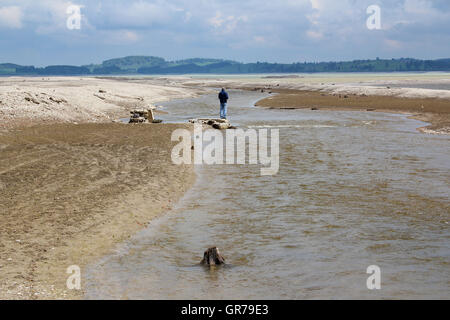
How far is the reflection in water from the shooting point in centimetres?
837

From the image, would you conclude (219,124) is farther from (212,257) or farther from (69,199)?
(212,257)

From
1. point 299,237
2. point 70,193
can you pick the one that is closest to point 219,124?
point 70,193

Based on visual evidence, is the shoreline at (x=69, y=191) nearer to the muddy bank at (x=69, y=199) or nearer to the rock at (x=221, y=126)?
the muddy bank at (x=69, y=199)

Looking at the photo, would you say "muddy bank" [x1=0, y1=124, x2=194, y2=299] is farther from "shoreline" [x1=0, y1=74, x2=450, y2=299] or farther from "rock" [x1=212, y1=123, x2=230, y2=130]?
"rock" [x1=212, y1=123, x2=230, y2=130]

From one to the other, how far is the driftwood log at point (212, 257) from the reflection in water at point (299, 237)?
218 millimetres

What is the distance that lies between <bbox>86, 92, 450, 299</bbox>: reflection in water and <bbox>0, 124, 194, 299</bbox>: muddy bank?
2.02ft

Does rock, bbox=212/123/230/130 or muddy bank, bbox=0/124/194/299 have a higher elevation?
rock, bbox=212/123/230/130

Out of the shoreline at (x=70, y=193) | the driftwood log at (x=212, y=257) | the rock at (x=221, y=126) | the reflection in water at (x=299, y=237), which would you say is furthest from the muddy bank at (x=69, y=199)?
the rock at (x=221, y=126)

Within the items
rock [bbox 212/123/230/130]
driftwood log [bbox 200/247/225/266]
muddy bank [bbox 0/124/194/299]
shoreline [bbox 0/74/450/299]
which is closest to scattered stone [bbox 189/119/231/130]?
rock [bbox 212/123/230/130]

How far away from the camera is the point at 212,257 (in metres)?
9.35

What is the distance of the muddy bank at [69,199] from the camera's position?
29.5ft

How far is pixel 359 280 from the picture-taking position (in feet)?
27.9
